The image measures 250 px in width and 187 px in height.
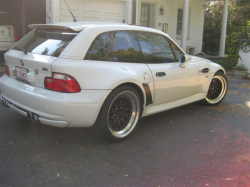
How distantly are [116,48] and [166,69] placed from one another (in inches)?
36.3

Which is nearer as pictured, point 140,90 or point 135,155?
point 135,155

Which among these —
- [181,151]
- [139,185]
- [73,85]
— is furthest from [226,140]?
[73,85]

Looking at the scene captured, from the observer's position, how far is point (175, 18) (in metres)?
13.5

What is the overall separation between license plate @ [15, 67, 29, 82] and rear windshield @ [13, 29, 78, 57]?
275mm

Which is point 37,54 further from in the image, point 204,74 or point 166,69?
point 204,74

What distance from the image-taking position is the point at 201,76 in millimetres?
4961

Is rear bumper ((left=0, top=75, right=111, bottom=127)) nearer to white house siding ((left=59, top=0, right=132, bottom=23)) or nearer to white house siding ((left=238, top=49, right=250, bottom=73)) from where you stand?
white house siding ((left=59, top=0, right=132, bottom=23))

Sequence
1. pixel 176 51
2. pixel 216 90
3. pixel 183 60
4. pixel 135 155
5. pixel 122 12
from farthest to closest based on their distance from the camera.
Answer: pixel 122 12 → pixel 216 90 → pixel 176 51 → pixel 183 60 → pixel 135 155

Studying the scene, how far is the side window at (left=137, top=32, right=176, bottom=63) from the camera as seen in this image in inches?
163

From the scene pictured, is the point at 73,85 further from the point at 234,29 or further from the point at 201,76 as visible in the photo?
the point at 234,29

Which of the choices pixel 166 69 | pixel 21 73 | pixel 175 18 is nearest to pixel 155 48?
pixel 166 69

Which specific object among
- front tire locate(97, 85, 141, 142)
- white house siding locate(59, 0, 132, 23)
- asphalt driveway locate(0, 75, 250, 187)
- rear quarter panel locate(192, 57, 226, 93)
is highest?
white house siding locate(59, 0, 132, 23)

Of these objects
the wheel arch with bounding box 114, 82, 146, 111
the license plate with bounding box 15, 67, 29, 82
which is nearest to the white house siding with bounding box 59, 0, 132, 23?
the license plate with bounding box 15, 67, 29, 82

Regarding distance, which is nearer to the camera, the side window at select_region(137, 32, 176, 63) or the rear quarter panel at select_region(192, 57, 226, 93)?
the side window at select_region(137, 32, 176, 63)
